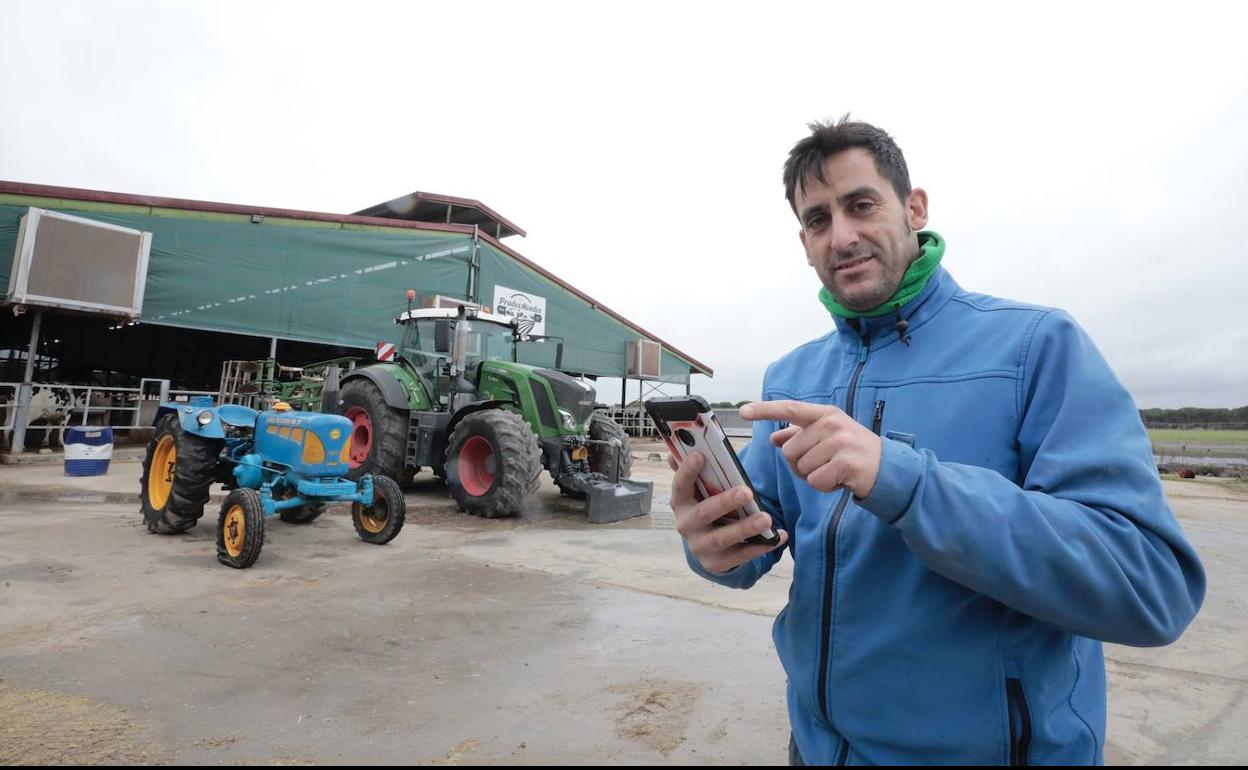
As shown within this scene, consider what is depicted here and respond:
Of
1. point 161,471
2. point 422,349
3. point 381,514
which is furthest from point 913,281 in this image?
point 422,349

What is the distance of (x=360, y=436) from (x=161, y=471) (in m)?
2.15

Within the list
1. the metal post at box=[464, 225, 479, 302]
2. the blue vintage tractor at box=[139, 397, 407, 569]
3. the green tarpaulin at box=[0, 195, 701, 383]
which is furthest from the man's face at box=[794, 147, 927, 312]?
the metal post at box=[464, 225, 479, 302]

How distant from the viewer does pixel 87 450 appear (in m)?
8.47

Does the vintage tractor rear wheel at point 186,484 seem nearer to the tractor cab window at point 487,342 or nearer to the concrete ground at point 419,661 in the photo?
the concrete ground at point 419,661

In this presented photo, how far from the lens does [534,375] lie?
729 cm

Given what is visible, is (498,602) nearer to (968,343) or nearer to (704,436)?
(704,436)

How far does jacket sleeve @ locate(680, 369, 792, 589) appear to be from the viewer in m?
1.41

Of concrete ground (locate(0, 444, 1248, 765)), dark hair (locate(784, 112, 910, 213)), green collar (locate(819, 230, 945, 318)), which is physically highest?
dark hair (locate(784, 112, 910, 213))

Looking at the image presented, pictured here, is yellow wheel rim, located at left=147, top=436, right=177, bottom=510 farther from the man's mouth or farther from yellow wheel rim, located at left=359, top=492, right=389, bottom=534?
the man's mouth

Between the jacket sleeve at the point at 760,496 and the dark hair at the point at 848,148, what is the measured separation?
22.8 inches

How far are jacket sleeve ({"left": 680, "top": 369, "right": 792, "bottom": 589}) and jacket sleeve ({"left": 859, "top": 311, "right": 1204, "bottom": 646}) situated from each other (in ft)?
1.77

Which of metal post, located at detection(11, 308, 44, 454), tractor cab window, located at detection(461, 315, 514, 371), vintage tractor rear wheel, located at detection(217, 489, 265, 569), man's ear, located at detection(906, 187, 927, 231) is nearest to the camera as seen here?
man's ear, located at detection(906, 187, 927, 231)

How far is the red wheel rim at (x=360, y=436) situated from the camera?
7523 mm

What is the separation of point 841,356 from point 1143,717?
7.91 ft
